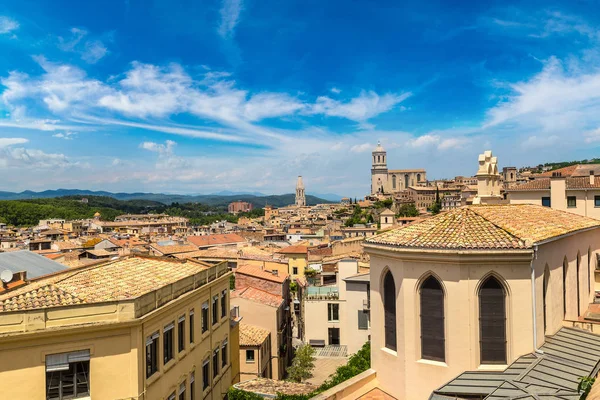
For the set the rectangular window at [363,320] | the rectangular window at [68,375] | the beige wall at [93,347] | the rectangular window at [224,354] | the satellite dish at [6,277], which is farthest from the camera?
the rectangular window at [363,320]

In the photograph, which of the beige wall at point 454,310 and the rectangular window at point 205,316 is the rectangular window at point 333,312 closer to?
the rectangular window at point 205,316

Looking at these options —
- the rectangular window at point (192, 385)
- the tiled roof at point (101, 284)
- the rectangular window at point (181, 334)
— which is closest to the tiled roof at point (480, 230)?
the rectangular window at point (181, 334)

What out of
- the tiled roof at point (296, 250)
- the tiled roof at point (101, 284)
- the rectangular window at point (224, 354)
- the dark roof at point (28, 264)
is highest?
the tiled roof at point (101, 284)

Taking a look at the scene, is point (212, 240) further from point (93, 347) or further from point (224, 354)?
point (93, 347)

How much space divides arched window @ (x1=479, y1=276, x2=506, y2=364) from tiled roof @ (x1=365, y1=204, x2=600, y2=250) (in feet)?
3.97

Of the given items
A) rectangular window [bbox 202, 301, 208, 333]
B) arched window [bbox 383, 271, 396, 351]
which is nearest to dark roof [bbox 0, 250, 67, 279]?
rectangular window [bbox 202, 301, 208, 333]

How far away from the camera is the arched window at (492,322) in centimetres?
1338

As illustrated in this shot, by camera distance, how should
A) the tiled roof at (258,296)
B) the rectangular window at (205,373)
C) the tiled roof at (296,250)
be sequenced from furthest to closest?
the tiled roof at (296,250) < the tiled roof at (258,296) < the rectangular window at (205,373)

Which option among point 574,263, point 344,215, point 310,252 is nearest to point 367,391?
point 574,263

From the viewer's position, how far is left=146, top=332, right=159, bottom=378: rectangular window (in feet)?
55.5

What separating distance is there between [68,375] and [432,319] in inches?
449

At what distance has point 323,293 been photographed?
41.8 metres

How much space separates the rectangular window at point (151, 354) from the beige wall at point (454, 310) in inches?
319

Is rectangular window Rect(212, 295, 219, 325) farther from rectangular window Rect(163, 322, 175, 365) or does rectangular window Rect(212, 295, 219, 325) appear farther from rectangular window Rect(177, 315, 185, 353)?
rectangular window Rect(163, 322, 175, 365)
